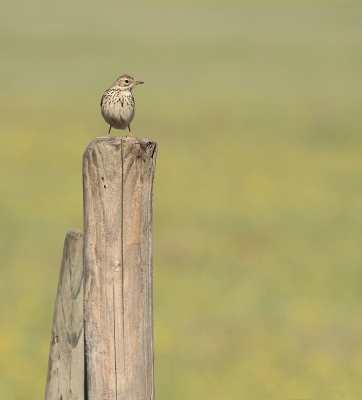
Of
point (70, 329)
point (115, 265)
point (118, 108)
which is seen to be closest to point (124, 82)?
point (118, 108)

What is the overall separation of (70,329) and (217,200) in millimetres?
18198

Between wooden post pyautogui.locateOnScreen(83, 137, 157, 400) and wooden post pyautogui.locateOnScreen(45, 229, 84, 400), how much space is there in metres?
0.38

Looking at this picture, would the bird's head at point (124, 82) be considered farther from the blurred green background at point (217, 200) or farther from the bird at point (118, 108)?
the blurred green background at point (217, 200)

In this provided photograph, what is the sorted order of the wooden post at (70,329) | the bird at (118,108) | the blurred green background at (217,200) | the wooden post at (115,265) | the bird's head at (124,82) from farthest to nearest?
the blurred green background at (217,200) < the bird's head at (124,82) < the bird at (118,108) < the wooden post at (70,329) < the wooden post at (115,265)

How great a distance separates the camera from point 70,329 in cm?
452

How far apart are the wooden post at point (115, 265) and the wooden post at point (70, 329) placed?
0.38 meters

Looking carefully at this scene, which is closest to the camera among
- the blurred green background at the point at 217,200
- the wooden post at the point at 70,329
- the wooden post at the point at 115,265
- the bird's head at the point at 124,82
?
the wooden post at the point at 115,265

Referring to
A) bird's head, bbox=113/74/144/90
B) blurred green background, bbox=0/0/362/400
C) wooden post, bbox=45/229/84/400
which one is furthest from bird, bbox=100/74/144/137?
blurred green background, bbox=0/0/362/400

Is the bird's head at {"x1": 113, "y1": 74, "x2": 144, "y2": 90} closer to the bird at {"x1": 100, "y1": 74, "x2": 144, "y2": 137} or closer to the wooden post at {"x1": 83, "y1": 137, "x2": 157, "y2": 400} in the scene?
the bird at {"x1": 100, "y1": 74, "x2": 144, "y2": 137}

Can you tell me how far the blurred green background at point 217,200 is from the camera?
12.4 meters

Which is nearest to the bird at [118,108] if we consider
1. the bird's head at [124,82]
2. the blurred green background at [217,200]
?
the bird's head at [124,82]

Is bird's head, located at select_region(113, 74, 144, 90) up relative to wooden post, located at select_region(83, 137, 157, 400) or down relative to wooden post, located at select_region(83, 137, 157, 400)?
up

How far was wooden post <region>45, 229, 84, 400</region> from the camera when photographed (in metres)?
4.48

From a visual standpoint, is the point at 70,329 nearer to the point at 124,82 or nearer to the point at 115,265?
the point at 115,265
